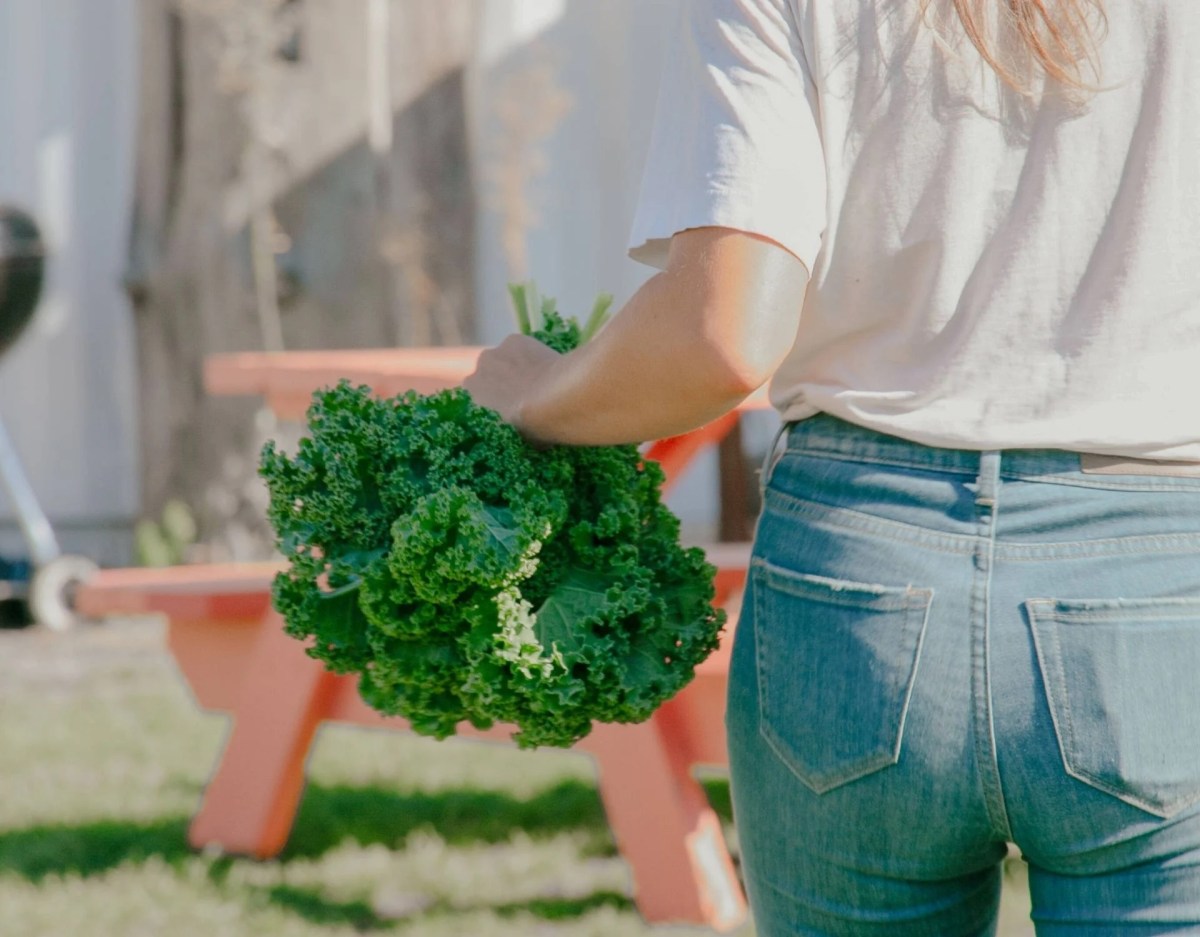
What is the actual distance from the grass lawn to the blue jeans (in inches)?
83.6

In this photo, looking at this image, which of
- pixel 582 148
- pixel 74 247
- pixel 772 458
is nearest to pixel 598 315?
pixel 772 458

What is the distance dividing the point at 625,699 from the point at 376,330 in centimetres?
537

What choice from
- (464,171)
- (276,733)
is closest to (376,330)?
(464,171)

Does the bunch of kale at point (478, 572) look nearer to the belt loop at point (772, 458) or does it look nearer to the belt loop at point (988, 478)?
the belt loop at point (772, 458)

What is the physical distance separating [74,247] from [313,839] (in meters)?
4.68

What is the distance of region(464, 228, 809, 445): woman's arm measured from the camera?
51.1 inches

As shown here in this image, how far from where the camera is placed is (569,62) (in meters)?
7.90

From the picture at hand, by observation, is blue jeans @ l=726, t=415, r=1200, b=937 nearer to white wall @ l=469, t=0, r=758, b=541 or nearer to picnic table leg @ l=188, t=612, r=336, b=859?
picnic table leg @ l=188, t=612, r=336, b=859

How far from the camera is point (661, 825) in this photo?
340 centimetres

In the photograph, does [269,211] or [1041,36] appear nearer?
[1041,36]

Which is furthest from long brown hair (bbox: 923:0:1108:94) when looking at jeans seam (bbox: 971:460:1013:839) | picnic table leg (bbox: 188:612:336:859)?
picnic table leg (bbox: 188:612:336:859)

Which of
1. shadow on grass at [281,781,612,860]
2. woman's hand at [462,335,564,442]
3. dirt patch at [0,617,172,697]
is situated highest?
woman's hand at [462,335,564,442]

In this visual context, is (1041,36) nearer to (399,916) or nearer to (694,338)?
(694,338)

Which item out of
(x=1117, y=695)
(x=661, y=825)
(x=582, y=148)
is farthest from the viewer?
(x=582, y=148)
